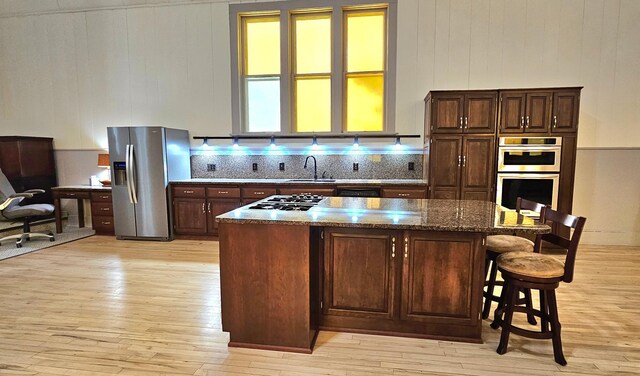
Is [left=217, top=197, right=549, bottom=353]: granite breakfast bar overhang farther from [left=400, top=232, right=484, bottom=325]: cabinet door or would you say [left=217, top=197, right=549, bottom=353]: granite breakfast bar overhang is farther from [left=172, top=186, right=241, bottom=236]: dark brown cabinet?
[left=172, top=186, right=241, bottom=236]: dark brown cabinet

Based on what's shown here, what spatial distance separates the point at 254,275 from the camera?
2219 millimetres

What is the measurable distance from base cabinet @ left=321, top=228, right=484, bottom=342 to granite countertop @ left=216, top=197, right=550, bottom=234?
113 mm

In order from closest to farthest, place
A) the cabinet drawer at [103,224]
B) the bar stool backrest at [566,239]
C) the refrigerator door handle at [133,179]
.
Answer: the bar stool backrest at [566,239] → the refrigerator door handle at [133,179] → the cabinet drawer at [103,224]

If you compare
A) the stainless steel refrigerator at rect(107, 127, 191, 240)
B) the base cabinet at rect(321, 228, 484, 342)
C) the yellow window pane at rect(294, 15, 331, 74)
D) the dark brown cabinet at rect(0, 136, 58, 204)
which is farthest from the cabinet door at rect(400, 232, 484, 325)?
the dark brown cabinet at rect(0, 136, 58, 204)

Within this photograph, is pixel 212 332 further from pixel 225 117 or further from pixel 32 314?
pixel 225 117

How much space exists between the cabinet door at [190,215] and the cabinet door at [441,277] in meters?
3.62

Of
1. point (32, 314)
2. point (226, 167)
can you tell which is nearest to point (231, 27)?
point (226, 167)

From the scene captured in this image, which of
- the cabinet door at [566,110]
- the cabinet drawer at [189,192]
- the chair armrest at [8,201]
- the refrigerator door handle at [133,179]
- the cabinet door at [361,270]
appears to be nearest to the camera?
the cabinet door at [361,270]

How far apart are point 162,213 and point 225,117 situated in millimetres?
1785

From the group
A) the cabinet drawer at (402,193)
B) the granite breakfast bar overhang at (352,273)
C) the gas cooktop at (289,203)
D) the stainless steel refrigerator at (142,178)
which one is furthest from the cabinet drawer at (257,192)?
the granite breakfast bar overhang at (352,273)

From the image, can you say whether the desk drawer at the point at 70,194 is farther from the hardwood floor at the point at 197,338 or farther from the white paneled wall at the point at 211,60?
the hardwood floor at the point at 197,338

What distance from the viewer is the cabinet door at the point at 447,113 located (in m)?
4.38

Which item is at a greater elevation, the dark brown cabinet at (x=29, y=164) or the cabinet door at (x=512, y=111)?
the cabinet door at (x=512, y=111)

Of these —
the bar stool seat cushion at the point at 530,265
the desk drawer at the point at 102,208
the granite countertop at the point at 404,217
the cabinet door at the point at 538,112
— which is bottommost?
the desk drawer at the point at 102,208
